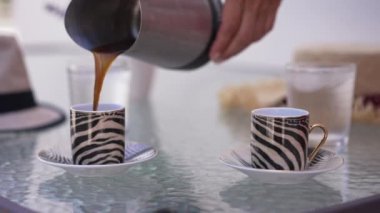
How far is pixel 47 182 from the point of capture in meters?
0.95

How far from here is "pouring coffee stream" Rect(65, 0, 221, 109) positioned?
1.05m

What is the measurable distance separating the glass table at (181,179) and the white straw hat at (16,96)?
55 millimetres

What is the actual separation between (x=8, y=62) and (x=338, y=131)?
64cm

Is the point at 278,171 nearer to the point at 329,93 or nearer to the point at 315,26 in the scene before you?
the point at 329,93

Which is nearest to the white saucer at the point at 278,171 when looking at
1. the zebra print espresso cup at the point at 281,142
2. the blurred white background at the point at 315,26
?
the zebra print espresso cup at the point at 281,142

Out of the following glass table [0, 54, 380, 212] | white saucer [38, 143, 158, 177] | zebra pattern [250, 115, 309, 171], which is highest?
zebra pattern [250, 115, 309, 171]

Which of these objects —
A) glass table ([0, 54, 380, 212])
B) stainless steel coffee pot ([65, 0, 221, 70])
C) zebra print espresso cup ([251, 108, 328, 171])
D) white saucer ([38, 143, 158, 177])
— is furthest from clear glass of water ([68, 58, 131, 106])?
zebra print espresso cup ([251, 108, 328, 171])

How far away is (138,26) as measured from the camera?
42.6 inches

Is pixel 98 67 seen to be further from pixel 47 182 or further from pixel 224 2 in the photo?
pixel 224 2

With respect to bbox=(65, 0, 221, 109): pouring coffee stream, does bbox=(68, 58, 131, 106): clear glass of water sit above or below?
below

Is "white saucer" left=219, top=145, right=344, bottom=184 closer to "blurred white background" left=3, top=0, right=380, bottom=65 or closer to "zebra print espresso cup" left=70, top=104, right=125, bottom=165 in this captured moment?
"zebra print espresso cup" left=70, top=104, right=125, bottom=165

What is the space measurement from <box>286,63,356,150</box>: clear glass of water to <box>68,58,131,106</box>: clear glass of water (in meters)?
0.33

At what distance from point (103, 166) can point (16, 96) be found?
0.54 meters

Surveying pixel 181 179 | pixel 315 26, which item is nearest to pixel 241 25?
pixel 181 179
